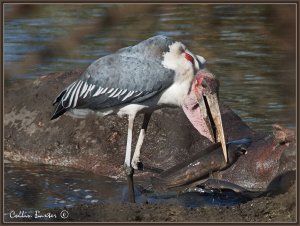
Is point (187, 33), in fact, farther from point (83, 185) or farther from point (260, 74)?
point (83, 185)

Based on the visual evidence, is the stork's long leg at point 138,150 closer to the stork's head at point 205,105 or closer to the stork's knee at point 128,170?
the stork's knee at point 128,170

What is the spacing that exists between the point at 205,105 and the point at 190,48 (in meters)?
3.25

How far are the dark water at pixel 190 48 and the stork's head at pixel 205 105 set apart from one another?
382 mm

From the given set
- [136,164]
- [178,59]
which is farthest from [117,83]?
[136,164]

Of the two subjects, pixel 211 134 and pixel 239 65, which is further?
pixel 239 65

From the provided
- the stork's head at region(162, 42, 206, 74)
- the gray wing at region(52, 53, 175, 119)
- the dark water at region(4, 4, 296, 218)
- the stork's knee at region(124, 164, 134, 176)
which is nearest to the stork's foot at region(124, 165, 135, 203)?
the stork's knee at region(124, 164, 134, 176)

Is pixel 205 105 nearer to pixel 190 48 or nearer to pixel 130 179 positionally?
pixel 130 179

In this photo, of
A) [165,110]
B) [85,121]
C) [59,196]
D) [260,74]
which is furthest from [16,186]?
[260,74]

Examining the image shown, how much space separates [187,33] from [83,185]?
14.3ft

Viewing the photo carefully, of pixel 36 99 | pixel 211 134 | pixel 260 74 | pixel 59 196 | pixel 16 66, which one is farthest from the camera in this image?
pixel 260 74

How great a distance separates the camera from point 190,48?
946 cm

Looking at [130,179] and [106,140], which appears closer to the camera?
[130,179]

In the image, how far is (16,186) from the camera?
6.99 m

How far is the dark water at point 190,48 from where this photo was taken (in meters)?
1.75
